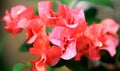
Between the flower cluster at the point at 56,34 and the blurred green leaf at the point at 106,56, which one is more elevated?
the flower cluster at the point at 56,34

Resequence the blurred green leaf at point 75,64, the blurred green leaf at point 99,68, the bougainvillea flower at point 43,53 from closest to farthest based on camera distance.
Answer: the bougainvillea flower at point 43,53
the blurred green leaf at point 75,64
the blurred green leaf at point 99,68

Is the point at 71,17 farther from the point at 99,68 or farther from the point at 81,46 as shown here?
the point at 99,68

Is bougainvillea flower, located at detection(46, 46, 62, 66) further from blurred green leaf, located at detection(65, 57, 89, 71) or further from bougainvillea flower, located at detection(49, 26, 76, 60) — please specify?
blurred green leaf, located at detection(65, 57, 89, 71)

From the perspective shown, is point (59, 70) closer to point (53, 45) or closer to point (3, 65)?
point (53, 45)

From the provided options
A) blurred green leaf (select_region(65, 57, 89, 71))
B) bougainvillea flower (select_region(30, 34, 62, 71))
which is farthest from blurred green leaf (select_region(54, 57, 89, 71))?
bougainvillea flower (select_region(30, 34, 62, 71))

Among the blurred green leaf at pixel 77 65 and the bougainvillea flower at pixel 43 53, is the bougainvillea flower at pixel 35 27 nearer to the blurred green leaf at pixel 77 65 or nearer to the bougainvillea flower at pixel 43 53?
the bougainvillea flower at pixel 43 53

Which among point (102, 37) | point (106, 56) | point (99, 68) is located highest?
point (102, 37)

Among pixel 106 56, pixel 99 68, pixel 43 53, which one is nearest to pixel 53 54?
pixel 43 53

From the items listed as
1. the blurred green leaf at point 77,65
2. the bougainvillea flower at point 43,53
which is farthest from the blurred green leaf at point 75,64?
the bougainvillea flower at point 43,53
